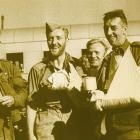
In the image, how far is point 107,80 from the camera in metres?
3.32

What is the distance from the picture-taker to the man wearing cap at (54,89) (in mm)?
3598

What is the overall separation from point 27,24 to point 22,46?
0.34 metres

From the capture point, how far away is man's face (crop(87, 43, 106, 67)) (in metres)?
3.68

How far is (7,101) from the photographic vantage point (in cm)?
362

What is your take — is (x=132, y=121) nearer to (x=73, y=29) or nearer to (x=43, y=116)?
(x=43, y=116)

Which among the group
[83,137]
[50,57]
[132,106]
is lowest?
[83,137]

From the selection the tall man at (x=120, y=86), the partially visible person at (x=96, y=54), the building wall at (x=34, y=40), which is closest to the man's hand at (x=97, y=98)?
the tall man at (x=120, y=86)

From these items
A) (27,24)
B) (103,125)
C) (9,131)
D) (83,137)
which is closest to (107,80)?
(103,125)

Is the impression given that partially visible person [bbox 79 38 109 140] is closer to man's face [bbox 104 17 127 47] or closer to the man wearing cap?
the man wearing cap

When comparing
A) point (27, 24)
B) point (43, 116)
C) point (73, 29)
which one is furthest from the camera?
point (27, 24)

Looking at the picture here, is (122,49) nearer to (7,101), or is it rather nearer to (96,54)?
(96,54)

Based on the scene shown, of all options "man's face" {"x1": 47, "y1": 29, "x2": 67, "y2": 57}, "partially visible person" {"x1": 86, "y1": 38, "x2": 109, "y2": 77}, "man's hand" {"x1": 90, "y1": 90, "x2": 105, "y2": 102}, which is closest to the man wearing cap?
"man's face" {"x1": 47, "y1": 29, "x2": 67, "y2": 57}

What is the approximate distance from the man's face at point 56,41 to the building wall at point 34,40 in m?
1.64

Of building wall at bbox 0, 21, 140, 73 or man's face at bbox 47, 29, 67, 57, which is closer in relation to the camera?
man's face at bbox 47, 29, 67, 57
